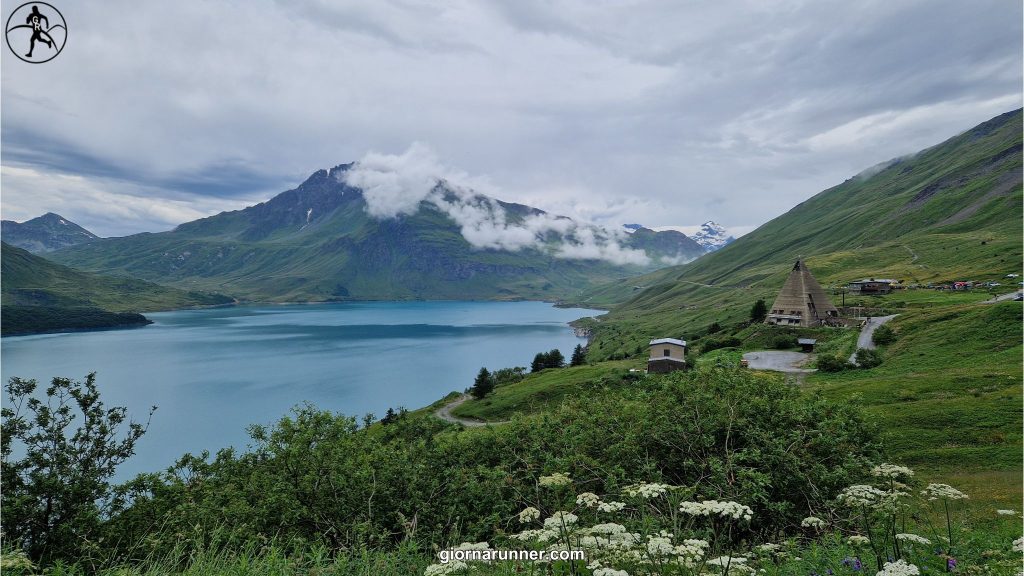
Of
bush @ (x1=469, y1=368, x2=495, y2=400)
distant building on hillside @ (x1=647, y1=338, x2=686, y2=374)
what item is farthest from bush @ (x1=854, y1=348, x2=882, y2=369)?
bush @ (x1=469, y1=368, x2=495, y2=400)

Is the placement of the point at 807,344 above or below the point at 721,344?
above

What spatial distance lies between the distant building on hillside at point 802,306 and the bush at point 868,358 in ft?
121

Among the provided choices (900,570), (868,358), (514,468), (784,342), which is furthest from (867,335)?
(900,570)

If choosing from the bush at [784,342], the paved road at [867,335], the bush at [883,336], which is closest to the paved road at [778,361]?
the bush at [784,342]

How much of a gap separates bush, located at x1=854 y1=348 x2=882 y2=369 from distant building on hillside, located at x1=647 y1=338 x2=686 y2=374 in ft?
82.9

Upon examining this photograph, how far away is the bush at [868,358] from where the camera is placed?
50875 millimetres

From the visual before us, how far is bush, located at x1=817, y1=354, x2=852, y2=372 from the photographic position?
51781 mm

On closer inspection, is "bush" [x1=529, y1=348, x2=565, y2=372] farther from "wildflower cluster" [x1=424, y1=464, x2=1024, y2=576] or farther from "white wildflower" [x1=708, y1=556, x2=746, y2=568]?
"white wildflower" [x1=708, y1=556, x2=746, y2=568]

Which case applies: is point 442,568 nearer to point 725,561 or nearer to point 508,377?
point 725,561

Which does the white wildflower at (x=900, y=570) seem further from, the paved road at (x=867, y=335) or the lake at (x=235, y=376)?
the lake at (x=235, y=376)

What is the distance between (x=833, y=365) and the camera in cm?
5184

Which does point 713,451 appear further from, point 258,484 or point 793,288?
point 793,288

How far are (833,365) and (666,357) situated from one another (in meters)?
27.0

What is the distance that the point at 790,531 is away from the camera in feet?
37.4
